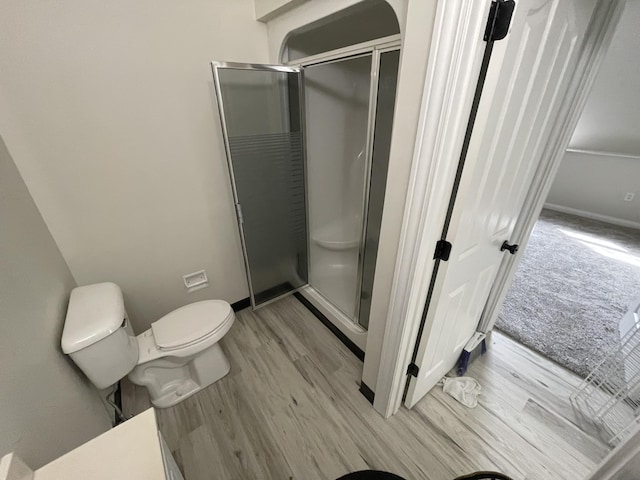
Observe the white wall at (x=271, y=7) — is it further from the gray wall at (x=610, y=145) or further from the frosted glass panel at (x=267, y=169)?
the gray wall at (x=610, y=145)

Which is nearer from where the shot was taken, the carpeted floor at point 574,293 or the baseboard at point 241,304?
the carpeted floor at point 574,293

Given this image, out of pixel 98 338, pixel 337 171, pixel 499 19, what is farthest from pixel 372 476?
pixel 337 171

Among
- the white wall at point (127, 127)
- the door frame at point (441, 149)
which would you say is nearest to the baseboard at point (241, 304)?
the white wall at point (127, 127)

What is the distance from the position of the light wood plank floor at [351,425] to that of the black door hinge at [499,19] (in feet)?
5.54

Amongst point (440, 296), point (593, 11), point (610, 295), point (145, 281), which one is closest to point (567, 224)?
point (610, 295)

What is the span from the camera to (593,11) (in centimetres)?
97

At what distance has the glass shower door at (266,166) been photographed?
4.80ft

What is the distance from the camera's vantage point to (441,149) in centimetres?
76

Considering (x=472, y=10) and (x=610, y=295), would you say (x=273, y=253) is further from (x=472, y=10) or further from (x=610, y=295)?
(x=610, y=295)

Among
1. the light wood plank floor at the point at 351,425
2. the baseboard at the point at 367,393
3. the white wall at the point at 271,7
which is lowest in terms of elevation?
the light wood plank floor at the point at 351,425

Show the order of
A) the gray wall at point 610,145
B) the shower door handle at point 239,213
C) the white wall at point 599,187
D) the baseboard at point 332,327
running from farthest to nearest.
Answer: the white wall at point 599,187 < the gray wall at point 610,145 < the baseboard at point 332,327 < the shower door handle at point 239,213

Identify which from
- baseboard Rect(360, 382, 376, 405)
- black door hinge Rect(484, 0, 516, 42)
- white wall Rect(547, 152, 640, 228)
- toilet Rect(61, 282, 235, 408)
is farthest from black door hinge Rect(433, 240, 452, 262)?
white wall Rect(547, 152, 640, 228)

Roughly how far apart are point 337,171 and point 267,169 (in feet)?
2.98

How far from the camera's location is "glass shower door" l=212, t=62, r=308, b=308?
146cm
